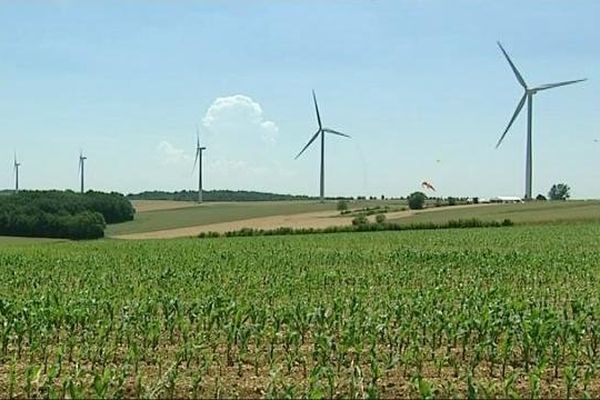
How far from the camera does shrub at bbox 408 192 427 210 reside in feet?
365

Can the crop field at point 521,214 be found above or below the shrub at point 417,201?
below

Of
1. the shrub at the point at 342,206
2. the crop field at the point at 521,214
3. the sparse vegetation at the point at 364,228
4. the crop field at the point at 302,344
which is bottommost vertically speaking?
the crop field at the point at 302,344

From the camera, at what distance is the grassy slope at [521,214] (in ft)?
268

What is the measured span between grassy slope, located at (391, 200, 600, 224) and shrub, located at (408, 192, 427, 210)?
8458 mm

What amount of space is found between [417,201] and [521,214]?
23667mm

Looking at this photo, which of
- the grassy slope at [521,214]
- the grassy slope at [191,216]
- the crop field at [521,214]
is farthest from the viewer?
the grassy slope at [191,216]

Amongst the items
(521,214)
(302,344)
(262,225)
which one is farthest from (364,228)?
(302,344)

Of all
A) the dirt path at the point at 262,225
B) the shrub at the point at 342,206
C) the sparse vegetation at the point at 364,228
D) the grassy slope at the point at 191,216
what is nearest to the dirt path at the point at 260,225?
the dirt path at the point at 262,225

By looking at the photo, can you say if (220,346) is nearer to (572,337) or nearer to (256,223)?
(572,337)

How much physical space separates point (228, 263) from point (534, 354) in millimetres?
21365

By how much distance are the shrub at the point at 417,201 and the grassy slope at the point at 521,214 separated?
8458 mm

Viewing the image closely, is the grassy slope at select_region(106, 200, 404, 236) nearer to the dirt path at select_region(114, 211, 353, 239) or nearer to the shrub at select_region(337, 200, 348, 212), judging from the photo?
the shrub at select_region(337, 200, 348, 212)

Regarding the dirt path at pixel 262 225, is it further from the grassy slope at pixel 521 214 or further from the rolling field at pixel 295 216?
the grassy slope at pixel 521 214

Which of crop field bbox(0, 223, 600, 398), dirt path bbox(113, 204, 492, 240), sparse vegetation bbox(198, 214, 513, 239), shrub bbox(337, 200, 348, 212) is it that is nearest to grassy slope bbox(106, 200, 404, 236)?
shrub bbox(337, 200, 348, 212)
